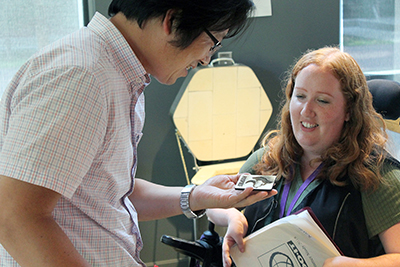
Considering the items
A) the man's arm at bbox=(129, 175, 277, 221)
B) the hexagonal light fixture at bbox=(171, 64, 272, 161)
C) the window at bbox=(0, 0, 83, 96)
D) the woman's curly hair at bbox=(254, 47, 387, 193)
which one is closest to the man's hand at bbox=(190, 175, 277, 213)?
the man's arm at bbox=(129, 175, 277, 221)

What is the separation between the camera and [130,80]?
2.88 ft

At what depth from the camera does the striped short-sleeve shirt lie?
64cm

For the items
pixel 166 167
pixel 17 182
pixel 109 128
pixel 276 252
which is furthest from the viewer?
pixel 166 167

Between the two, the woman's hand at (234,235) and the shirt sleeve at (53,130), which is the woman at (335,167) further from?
the shirt sleeve at (53,130)

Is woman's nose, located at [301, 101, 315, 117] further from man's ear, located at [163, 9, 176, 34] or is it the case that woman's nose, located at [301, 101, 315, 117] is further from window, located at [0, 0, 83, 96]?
window, located at [0, 0, 83, 96]

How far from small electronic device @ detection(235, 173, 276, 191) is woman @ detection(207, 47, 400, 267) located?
250mm

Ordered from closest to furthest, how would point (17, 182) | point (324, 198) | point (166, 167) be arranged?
point (17, 182), point (324, 198), point (166, 167)

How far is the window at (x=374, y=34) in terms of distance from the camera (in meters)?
2.68

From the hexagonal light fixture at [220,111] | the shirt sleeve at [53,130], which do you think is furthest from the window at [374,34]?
the shirt sleeve at [53,130]

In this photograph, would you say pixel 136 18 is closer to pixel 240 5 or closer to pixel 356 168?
pixel 240 5

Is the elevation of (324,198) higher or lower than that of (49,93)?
lower

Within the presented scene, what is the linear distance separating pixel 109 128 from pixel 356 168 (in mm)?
1013

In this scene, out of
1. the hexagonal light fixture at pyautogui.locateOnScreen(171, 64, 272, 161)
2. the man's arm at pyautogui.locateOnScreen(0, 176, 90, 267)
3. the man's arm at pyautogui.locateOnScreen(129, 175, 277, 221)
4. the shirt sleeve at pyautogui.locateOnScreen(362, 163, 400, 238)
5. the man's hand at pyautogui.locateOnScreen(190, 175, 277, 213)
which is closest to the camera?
the man's arm at pyautogui.locateOnScreen(0, 176, 90, 267)

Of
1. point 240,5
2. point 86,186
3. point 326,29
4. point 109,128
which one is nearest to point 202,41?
point 240,5
